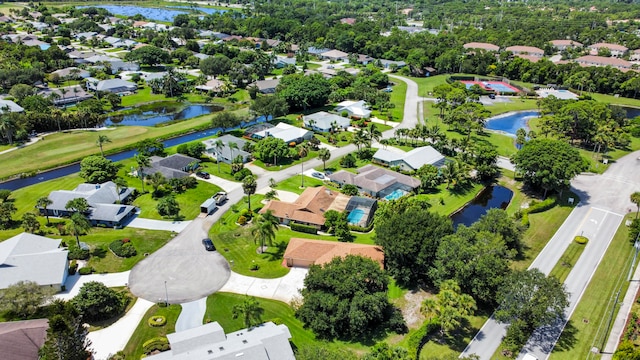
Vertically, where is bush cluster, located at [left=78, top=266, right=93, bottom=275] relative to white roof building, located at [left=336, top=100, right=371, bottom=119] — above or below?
below

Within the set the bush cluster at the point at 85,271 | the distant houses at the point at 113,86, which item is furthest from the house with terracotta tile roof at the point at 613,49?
the bush cluster at the point at 85,271

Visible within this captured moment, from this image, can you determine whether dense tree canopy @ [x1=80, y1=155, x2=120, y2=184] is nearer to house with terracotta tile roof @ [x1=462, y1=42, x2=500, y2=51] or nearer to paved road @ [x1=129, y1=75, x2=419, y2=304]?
Result: paved road @ [x1=129, y1=75, x2=419, y2=304]

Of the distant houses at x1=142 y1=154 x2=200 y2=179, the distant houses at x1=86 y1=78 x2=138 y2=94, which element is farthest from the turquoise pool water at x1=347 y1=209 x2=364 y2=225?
the distant houses at x1=86 y1=78 x2=138 y2=94

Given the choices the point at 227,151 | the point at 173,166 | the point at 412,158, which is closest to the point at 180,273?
the point at 173,166

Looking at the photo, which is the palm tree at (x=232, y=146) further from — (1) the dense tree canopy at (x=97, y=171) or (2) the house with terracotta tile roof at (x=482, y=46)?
(2) the house with terracotta tile roof at (x=482, y=46)

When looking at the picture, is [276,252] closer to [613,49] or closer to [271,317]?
[271,317]

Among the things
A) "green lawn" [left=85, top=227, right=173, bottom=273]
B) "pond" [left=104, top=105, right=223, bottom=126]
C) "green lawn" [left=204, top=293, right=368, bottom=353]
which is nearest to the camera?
"green lawn" [left=204, top=293, right=368, bottom=353]

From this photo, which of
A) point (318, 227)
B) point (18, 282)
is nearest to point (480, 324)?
Result: point (318, 227)
